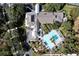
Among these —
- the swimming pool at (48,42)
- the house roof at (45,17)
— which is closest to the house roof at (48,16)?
the house roof at (45,17)

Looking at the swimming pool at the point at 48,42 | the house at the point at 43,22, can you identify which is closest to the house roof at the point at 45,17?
the house at the point at 43,22

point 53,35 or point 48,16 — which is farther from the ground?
point 48,16

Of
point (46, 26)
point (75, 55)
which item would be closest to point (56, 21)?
point (46, 26)

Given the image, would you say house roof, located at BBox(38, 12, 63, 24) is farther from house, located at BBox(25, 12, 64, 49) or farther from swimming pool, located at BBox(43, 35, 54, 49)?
swimming pool, located at BBox(43, 35, 54, 49)

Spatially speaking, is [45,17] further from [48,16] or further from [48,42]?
[48,42]

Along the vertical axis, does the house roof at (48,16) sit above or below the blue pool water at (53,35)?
above

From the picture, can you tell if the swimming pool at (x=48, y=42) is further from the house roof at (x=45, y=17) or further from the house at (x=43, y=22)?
the house roof at (x=45, y=17)

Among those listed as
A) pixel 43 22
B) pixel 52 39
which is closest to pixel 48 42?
pixel 52 39

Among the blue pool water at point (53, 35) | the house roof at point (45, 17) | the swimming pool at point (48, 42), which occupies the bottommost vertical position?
the swimming pool at point (48, 42)

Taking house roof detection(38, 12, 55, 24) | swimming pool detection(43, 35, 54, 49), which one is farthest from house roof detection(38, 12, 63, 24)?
swimming pool detection(43, 35, 54, 49)

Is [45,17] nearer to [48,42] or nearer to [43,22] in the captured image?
[43,22]

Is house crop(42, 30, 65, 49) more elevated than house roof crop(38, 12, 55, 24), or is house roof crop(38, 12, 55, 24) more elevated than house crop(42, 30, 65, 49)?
house roof crop(38, 12, 55, 24)
